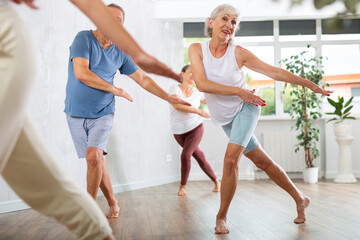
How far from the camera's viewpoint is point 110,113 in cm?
314

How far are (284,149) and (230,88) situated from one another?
469 centimetres

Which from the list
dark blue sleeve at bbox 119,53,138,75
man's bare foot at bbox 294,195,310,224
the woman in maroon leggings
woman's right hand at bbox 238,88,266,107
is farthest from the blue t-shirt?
the woman in maroon leggings

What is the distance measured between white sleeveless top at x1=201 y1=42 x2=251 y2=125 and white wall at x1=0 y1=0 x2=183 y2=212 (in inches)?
84.0

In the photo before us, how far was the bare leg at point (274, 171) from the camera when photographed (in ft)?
9.82

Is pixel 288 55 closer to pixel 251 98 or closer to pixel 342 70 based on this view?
pixel 342 70

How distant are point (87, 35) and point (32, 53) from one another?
2144 millimetres

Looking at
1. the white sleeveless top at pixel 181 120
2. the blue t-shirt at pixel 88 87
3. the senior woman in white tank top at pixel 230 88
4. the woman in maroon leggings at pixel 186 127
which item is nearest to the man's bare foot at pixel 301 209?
the senior woman in white tank top at pixel 230 88

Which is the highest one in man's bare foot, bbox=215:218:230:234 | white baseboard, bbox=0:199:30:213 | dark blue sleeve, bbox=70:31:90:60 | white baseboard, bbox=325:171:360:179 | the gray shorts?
dark blue sleeve, bbox=70:31:90:60

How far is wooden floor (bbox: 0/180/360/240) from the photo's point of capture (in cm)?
283

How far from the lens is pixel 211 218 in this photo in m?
3.48

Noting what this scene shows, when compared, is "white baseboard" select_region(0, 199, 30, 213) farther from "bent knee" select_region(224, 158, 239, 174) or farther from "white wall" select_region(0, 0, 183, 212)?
"bent knee" select_region(224, 158, 239, 174)

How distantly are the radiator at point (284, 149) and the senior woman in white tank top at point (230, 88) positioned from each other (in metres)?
4.21

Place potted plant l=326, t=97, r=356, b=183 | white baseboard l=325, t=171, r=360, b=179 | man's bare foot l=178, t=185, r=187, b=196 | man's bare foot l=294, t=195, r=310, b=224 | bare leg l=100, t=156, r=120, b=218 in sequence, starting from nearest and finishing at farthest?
man's bare foot l=294, t=195, r=310, b=224, bare leg l=100, t=156, r=120, b=218, man's bare foot l=178, t=185, r=187, b=196, potted plant l=326, t=97, r=356, b=183, white baseboard l=325, t=171, r=360, b=179

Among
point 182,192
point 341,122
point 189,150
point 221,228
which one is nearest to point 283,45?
point 341,122
